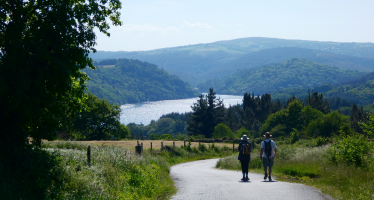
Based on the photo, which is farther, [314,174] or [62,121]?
[314,174]

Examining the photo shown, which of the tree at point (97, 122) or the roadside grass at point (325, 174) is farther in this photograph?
the tree at point (97, 122)

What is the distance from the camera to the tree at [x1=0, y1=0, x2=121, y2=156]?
24.0ft

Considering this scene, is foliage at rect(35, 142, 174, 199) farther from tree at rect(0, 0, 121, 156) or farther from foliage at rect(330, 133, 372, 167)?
foliage at rect(330, 133, 372, 167)

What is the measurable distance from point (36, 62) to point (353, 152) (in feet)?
38.8

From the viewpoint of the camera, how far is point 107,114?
6256 centimetres

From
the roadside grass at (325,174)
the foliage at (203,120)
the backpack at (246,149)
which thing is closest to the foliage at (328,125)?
the foliage at (203,120)

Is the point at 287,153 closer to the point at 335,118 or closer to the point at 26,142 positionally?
the point at 26,142

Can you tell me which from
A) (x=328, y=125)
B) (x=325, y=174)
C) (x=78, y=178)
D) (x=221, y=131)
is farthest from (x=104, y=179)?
(x=328, y=125)

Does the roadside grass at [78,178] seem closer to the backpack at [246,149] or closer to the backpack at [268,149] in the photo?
the backpack at [246,149]

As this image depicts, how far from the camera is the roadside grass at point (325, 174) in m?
9.55

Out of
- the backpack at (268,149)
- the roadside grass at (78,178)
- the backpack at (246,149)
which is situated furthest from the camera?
the backpack at (246,149)

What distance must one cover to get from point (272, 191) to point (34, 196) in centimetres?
656

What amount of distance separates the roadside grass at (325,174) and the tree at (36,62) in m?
8.06

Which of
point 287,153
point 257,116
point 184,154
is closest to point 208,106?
point 257,116
